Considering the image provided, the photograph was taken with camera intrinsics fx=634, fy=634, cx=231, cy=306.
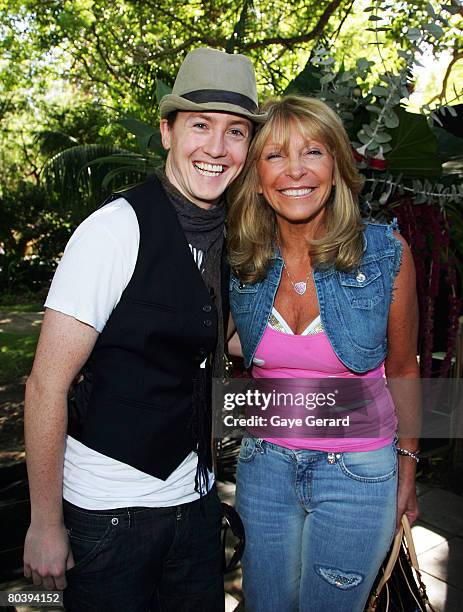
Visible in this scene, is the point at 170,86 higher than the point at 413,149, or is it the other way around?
the point at 170,86

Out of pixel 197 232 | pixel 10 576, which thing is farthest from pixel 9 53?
pixel 197 232

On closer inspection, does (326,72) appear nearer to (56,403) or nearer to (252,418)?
(252,418)

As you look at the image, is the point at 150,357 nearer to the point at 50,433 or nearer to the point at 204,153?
the point at 50,433

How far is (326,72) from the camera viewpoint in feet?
6.51

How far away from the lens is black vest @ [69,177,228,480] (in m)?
1.67

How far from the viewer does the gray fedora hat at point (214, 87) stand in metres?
1.89

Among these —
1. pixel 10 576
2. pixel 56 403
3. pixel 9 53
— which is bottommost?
pixel 10 576

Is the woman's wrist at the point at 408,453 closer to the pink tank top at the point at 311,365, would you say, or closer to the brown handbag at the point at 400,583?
the pink tank top at the point at 311,365

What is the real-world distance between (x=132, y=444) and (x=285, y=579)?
0.75 m

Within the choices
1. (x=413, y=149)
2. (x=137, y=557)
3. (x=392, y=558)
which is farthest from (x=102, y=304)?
(x=392, y=558)

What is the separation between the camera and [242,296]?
82.8 inches

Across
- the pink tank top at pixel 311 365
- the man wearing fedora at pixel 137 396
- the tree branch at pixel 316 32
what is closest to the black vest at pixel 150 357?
the man wearing fedora at pixel 137 396

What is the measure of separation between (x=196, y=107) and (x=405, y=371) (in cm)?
106

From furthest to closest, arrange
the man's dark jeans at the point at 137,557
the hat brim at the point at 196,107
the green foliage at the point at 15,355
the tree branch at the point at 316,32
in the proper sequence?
the green foliage at the point at 15,355 → the tree branch at the point at 316,32 → the hat brim at the point at 196,107 → the man's dark jeans at the point at 137,557
